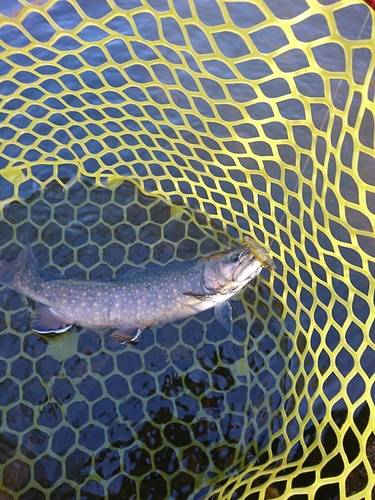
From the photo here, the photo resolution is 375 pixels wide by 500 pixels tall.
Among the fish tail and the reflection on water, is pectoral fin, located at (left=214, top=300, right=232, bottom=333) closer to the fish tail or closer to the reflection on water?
the reflection on water

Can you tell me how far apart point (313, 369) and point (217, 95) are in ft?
10.2

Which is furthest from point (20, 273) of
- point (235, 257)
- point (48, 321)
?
point (235, 257)

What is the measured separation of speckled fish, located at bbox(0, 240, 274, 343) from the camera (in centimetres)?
313

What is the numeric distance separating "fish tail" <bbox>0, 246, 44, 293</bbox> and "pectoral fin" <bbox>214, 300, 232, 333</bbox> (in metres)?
1.31

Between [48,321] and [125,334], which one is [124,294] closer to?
[125,334]

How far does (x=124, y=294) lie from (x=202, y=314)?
2.44ft

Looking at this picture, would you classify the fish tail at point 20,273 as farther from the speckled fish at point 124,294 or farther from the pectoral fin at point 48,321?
the pectoral fin at point 48,321

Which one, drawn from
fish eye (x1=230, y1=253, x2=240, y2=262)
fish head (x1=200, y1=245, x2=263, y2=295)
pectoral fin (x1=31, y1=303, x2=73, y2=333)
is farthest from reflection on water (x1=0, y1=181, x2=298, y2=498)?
fish eye (x1=230, y1=253, x2=240, y2=262)

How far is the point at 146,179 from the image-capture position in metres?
4.08

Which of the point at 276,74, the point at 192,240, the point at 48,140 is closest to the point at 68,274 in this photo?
the point at 192,240

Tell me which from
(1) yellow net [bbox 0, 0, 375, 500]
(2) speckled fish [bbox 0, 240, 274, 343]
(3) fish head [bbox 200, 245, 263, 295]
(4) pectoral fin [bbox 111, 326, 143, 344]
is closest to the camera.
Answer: (1) yellow net [bbox 0, 0, 375, 500]

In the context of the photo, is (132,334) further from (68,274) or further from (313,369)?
(313,369)

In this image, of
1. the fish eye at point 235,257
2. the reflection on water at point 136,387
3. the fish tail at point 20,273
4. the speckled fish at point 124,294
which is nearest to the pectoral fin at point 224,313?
the speckled fish at point 124,294

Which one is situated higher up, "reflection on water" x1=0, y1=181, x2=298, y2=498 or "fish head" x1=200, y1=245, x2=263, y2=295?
"fish head" x1=200, y1=245, x2=263, y2=295
